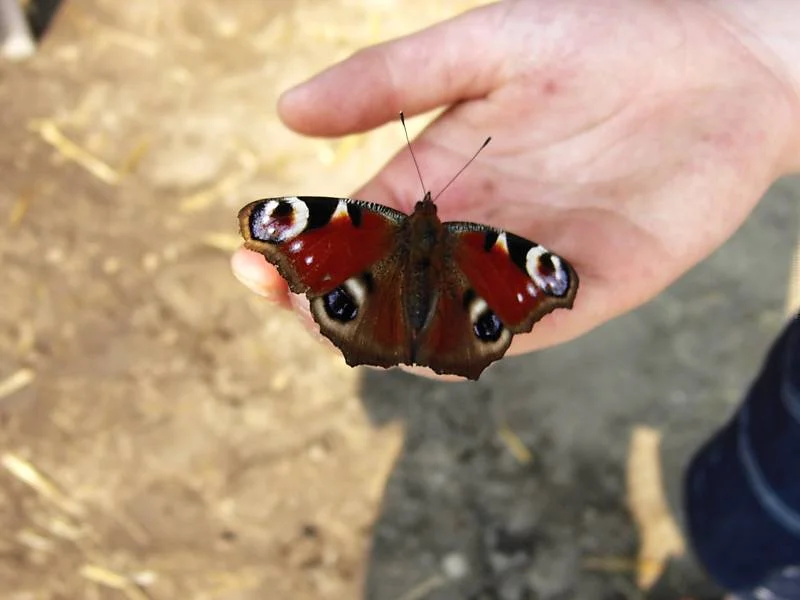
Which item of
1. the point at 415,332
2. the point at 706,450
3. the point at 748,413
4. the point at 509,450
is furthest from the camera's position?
the point at 509,450

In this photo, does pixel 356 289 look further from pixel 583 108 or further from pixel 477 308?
pixel 583 108

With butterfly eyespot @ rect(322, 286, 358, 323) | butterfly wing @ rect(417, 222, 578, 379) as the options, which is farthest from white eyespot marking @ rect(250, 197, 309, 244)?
butterfly wing @ rect(417, 222, 578, 379)

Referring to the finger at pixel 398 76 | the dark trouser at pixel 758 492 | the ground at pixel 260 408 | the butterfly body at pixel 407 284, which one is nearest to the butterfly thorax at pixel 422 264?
the butterfly body at pixel 407 284

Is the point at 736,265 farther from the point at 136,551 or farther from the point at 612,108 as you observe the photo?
the point at 136,551

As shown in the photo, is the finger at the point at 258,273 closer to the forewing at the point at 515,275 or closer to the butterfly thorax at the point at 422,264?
the butterfly thorax at the point at 422,264

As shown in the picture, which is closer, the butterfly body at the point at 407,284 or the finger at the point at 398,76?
the butterfly body at the point at 407,284

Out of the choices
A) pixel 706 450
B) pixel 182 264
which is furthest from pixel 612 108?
pixel 182 264

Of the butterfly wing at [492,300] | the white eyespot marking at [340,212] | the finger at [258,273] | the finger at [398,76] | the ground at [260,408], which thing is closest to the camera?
the butterfly wing at [492,300]
